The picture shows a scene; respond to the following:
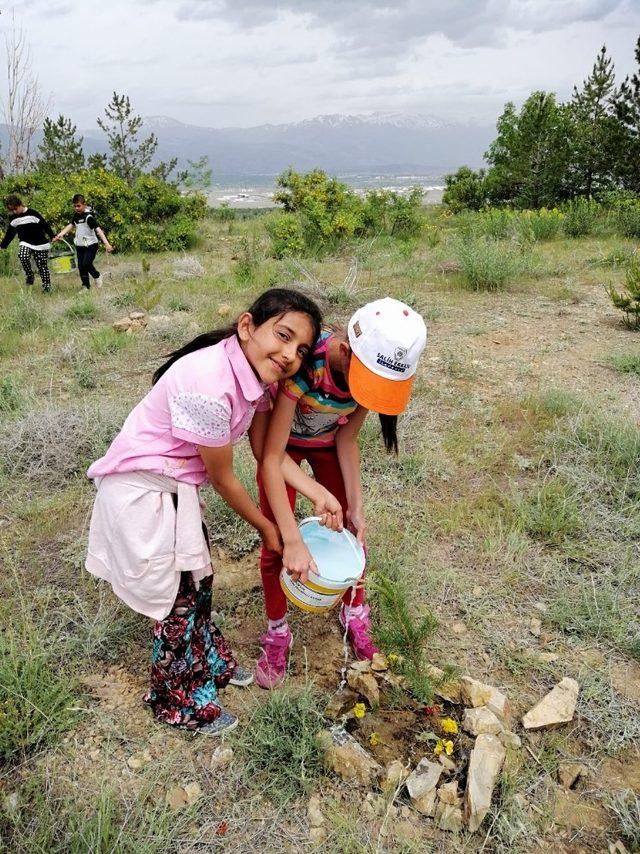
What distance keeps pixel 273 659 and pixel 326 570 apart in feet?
1.30

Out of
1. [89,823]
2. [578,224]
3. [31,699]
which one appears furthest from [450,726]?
[578,224]

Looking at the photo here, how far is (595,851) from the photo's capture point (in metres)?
1.39

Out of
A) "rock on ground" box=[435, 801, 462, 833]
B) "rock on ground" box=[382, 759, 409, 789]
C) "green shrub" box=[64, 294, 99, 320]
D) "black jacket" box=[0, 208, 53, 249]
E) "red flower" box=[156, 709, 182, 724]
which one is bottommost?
"rock on ground" box=[435, 801, 462, 833]

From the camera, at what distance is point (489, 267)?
19.7 ft

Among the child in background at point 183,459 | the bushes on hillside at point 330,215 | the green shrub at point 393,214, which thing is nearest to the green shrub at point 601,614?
the child in background at point 183,459

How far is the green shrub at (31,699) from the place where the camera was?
5.00ft

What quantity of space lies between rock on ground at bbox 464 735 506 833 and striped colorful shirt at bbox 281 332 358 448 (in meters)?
0.91

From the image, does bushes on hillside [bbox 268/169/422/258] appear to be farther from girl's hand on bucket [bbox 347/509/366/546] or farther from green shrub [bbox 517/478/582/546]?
girl's hand on bucket [bbox 347/509/366/546]

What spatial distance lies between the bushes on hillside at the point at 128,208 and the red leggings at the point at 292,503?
8531 mm

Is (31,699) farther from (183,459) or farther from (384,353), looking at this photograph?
(384,353)

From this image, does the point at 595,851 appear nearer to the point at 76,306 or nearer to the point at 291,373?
the point at 291,373

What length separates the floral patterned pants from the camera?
1.54 meters

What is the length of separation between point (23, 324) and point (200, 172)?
25.4 ft

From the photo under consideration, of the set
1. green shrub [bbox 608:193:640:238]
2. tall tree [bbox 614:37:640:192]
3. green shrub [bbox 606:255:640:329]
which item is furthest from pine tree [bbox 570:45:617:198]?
green shrub [bbox 606:255:640:329]
